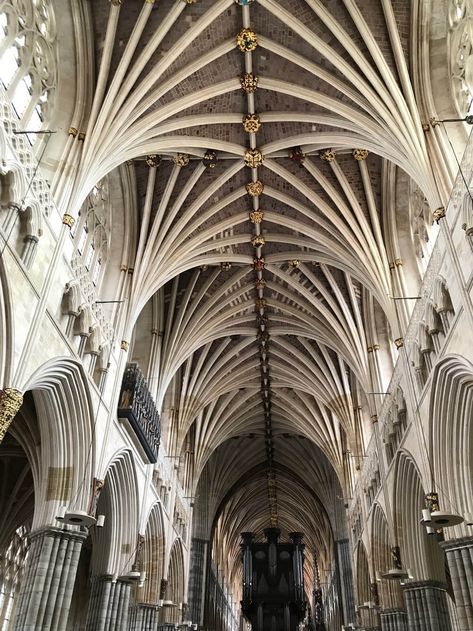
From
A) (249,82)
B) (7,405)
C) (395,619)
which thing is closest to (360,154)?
(249,82)

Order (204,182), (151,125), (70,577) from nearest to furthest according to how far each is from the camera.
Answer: (70,577), (151,125), (204,182)

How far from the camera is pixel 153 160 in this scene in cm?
1742

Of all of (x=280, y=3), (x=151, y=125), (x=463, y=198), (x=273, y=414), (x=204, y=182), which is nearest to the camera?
(x=463, y=198)

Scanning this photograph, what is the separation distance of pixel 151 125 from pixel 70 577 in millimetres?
11269

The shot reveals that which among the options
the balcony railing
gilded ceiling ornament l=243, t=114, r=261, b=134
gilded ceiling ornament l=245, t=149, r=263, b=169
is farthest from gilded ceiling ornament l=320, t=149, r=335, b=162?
the balcony railing

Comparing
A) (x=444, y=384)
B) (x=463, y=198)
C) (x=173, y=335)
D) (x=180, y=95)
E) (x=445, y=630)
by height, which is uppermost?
(x=180, y=95)

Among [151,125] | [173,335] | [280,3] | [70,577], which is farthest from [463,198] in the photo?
[173,335]

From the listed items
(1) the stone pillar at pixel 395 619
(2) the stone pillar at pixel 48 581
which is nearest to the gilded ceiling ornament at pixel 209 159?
(2) the stone pillar at pixel 48 581

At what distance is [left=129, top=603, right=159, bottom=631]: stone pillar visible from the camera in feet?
63.5

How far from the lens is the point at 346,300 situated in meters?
22.4

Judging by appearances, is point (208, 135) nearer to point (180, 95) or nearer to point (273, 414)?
point (180, 95)

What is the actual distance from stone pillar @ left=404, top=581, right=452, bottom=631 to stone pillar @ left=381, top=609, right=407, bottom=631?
3.12 meters

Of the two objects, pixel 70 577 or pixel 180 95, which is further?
pixel 180 95

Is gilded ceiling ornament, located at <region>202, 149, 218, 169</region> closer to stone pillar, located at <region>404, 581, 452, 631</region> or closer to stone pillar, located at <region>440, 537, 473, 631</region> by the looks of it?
stone pillar, located at <region>440, 537, 473, 631</region>
